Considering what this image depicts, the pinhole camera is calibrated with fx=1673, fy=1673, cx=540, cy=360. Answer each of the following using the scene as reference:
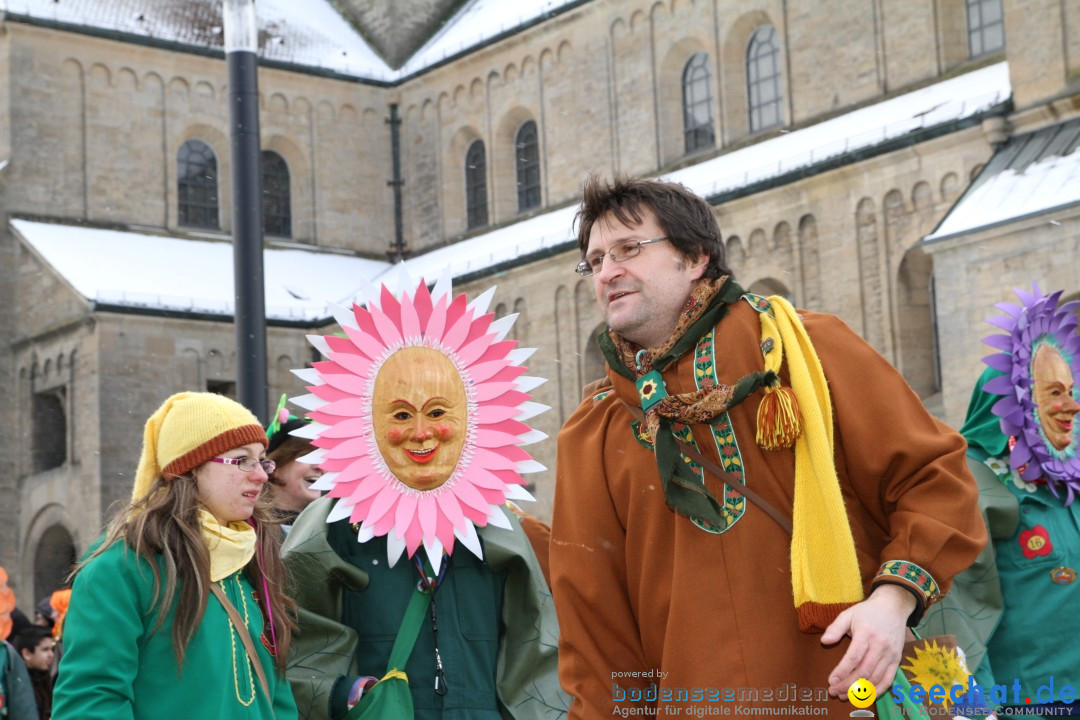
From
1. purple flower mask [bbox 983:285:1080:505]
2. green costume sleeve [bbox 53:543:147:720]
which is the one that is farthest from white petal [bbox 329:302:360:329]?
purple flower mask [bbox 983:285:1080:505]

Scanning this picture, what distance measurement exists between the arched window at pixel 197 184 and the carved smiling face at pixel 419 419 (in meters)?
27.4

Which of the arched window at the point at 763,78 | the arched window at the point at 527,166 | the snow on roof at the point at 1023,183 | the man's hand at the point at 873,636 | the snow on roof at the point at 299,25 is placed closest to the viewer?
the man's hand at the point at 873,636

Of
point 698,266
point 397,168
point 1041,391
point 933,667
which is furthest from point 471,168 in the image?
point 933,667

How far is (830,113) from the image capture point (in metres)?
24.3

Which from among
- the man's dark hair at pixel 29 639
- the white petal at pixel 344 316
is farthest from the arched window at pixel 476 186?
the white petal at pixel 344 316

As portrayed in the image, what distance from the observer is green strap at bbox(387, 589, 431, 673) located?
4973 mm

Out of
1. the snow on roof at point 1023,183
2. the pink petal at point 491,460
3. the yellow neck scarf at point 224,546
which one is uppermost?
the snow on roof at point 1023,183

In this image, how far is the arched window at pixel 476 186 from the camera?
106 feet

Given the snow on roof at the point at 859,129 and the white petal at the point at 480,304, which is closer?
the white petal at the point at 480,304

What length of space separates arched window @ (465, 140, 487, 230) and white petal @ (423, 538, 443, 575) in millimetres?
27359

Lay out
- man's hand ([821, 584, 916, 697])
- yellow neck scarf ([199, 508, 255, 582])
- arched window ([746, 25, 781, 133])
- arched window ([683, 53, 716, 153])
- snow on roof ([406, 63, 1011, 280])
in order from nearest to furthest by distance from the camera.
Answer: man's hand ([821, 584, 916, 697]), yellow neck scarf ([199, 508, 255, 582]), snow on roof ([406, 63, 1011, 280]), arched window ([746, 25, 781, 133]), arched window ([683, 53, 716, 153])

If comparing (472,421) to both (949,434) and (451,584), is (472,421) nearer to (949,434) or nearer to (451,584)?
(451,584)

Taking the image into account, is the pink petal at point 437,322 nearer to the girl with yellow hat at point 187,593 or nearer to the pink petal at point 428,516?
the pink petal at point 428,516

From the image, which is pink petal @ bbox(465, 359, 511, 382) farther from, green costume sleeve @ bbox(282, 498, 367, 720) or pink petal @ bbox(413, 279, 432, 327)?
green costume sleeve @ bbox(282, 498, 367, 720)
